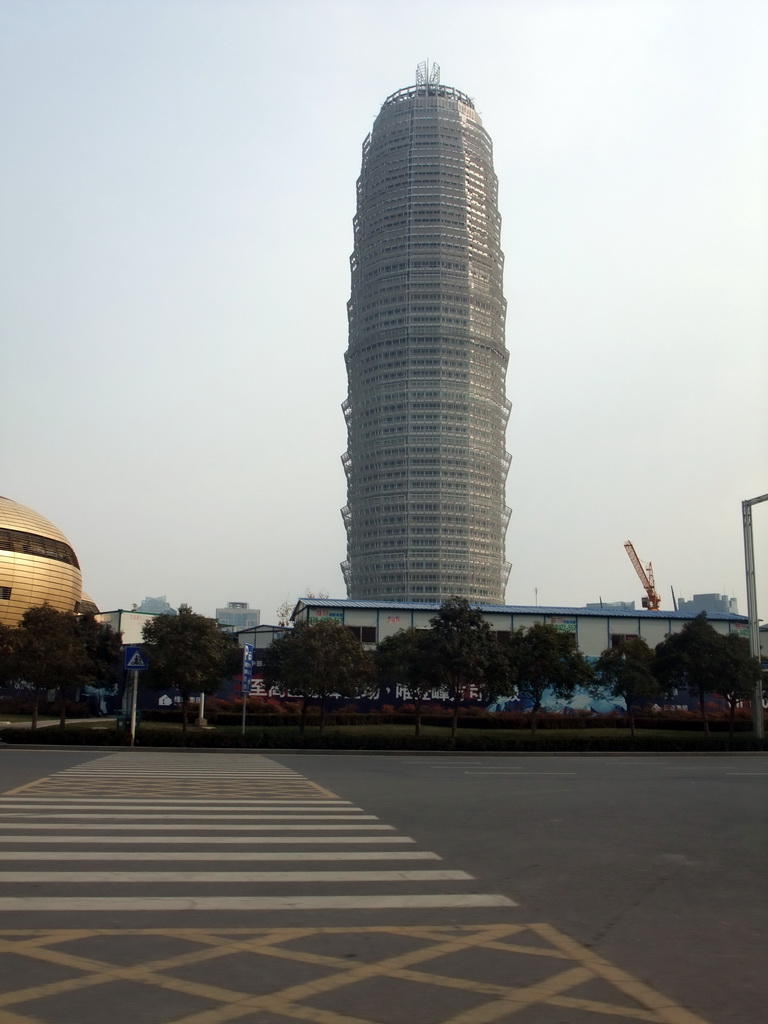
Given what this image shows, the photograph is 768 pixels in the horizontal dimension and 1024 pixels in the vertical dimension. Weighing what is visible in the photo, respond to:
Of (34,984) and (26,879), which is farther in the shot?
(26,879)

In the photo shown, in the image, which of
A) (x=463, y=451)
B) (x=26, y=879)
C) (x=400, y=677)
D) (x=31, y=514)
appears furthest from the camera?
(x=463, y=451)

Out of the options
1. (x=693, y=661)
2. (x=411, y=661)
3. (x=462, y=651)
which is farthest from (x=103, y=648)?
(x=693, y=661)

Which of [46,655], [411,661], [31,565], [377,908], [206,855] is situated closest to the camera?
[377,908]

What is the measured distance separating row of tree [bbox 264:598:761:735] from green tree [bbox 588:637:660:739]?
0.16 feet

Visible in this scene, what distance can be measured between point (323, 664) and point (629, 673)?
1553cm

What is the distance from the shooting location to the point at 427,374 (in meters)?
163

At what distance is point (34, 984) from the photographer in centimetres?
528

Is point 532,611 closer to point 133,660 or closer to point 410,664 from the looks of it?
point 410,664

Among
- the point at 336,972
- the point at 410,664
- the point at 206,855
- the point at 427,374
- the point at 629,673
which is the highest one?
the point at 427,374

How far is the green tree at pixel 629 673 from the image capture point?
42062mm

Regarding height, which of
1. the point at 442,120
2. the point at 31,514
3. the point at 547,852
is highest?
the point at 442,120

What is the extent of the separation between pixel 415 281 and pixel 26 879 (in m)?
164

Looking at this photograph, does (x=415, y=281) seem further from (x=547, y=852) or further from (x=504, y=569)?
(x=547, y=852)

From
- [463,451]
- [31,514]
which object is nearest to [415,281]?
[463,451]
